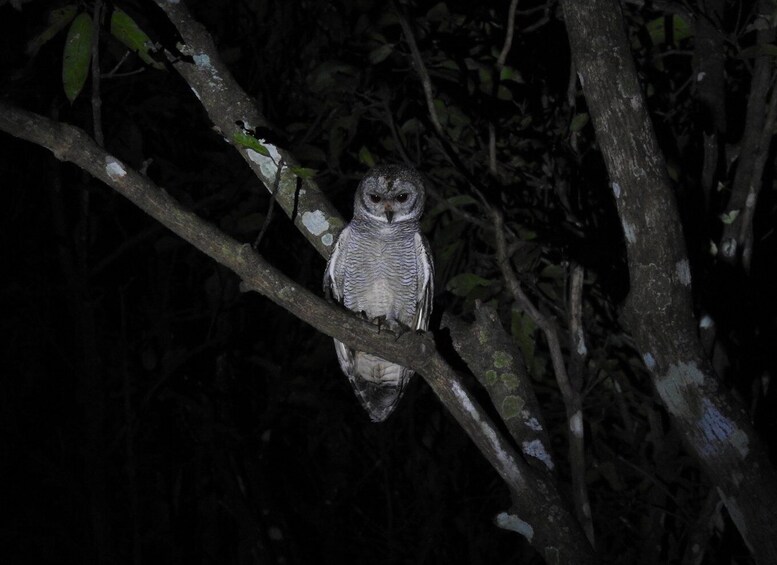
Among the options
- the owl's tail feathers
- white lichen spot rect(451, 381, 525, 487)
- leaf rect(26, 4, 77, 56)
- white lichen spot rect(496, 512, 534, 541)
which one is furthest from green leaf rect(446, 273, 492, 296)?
leaf rect(26, 4, 77, 56)

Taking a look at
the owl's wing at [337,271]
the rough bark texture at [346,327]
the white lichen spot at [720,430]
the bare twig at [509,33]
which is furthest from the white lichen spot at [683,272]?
the bare twig at [509,33]

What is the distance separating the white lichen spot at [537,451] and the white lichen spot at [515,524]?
0.22m

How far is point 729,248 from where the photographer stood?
3.29 metres

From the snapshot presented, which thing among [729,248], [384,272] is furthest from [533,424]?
[384,272]

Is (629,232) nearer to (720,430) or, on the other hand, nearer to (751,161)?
(720,430)

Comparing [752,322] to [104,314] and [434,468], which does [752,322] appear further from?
[104,314]

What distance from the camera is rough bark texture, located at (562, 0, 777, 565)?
2.05 meters

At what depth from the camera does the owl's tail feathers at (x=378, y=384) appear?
165 inches

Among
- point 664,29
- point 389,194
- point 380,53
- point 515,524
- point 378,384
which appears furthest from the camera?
point 378,384

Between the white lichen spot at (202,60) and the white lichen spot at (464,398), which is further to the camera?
the white lichen spot at (202,60)

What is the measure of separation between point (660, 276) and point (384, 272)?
85.3 inches

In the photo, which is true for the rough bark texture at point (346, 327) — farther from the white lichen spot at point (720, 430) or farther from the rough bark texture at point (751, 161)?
the rough bark texture at point (751, 161)

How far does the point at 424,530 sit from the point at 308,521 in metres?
0.89

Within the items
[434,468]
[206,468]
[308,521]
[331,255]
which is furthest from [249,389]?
[331,255]
